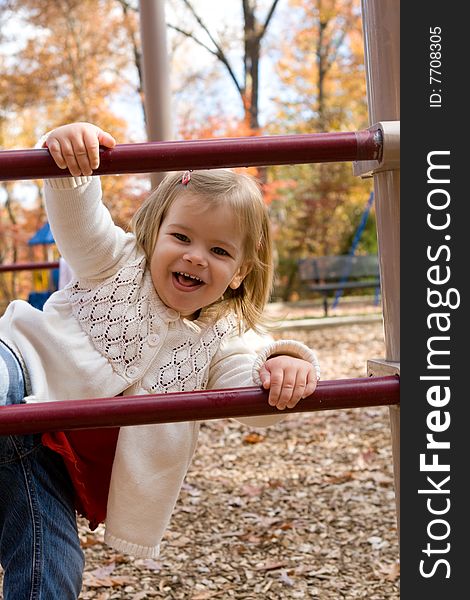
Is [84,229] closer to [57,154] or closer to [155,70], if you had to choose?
[57,154]

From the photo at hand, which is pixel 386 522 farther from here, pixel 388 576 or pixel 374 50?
pixel 374 50

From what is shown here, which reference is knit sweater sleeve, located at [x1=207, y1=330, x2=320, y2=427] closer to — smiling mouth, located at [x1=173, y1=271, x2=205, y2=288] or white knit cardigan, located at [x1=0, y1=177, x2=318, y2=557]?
white knit cardigan, located at [x1=0, y1=177, x2=318, y2=557]

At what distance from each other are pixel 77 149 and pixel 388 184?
0.52 m

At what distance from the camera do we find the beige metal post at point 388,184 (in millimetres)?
1274

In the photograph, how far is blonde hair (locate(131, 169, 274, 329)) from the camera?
1557 mm

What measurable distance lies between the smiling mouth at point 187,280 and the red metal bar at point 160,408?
400mm

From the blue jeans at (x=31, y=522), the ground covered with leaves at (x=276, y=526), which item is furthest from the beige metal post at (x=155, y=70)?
the blue jeans at (x=31, y=522)

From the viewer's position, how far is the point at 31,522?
56.6 inches

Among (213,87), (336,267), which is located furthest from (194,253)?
(213,87)

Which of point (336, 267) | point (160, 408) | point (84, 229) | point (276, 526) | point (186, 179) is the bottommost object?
point (276, 526)

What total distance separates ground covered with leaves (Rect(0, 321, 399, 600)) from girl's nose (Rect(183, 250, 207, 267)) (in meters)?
1.41

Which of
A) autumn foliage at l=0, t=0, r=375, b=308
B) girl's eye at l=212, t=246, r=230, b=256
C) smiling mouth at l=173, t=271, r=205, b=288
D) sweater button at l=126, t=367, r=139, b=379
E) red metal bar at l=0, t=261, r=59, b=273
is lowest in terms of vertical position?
sweater button at l=126, t=367, r=139, b=379

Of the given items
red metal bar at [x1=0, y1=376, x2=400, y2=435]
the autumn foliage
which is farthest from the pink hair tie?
the autumn foliage

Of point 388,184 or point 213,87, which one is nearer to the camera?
point 388,184
